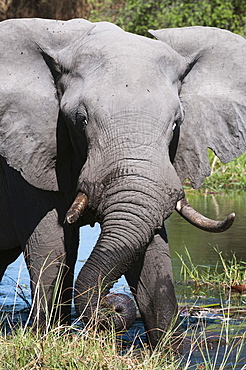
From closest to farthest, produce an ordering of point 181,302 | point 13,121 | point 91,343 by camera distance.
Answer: point 91,343 < point 13,121 < point 181,302

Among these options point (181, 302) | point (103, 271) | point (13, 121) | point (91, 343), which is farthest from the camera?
point (181, 302)

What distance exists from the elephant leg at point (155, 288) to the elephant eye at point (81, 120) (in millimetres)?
881

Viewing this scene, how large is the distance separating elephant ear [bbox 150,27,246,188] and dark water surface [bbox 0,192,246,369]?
1051 millimetres

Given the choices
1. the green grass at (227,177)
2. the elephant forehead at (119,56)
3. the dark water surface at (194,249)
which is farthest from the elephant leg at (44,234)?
the green grass at (227,177)

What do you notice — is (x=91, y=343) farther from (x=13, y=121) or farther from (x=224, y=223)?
(x=13, y=121)

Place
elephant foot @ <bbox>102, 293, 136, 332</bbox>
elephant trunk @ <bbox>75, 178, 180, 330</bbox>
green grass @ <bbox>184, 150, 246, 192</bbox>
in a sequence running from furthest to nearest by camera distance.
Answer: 1. green grass @ <bbox>184, 150, 246, 192</bbox>
2. elephant foot @ <bbox>102, 293, 136, 332</bbox>
3. elephant trunk @ <bbox>75, 178, 180, 330</bbox>

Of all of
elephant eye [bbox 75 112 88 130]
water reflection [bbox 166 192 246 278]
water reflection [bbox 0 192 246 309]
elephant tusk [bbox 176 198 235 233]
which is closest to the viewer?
elephant tusk [bbox 176 198 235 233]

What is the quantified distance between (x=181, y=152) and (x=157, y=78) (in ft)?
2.21

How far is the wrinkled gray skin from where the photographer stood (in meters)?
4.40

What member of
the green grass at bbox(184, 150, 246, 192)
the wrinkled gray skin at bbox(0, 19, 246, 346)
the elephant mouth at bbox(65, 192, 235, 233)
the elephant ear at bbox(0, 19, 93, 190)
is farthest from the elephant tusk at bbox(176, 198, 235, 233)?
the green grass at bbox(184, 150, 246, 192)

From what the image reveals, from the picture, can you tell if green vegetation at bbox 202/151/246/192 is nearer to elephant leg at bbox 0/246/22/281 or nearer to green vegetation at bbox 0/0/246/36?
green vegetation at bbox 0/0/246/36

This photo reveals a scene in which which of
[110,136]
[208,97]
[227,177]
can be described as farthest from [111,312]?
[227,177]

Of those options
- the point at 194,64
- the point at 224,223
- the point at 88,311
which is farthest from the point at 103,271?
the point at 194,64

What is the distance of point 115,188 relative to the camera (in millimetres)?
4348
